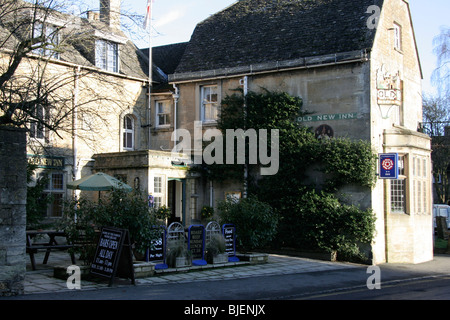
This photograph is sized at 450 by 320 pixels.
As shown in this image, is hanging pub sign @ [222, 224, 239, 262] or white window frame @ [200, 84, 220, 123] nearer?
hanging pub sign @ [222, 224, 239, 262]

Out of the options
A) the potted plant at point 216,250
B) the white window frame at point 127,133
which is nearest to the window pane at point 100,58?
the white window frame at point 127,133

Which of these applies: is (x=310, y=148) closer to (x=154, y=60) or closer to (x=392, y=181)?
(x=392, y=181)

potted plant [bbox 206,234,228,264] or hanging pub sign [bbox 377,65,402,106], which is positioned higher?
hanging pub sign [bbox 377,65,402,106]

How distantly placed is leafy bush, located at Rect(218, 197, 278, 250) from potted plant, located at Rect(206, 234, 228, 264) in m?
1.13

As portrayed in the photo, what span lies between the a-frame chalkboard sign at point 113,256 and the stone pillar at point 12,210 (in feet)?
6.56

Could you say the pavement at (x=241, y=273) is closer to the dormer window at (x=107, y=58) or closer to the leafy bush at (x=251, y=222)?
the leafy bush at (x=251, y=222)

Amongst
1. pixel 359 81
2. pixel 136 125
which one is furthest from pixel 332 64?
pixel 136 125

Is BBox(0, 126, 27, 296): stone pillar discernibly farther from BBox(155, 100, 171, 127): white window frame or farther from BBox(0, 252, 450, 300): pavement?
BBox(155, 100, 171, 127): white window frame

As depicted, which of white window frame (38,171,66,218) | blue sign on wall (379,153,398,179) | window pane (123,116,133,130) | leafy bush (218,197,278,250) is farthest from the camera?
window pane (123,116,133,130)

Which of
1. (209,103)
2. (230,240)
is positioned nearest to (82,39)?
(230,240)

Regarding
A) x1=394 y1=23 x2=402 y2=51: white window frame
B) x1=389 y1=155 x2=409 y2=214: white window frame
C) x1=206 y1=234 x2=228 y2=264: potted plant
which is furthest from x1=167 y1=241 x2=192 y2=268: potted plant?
x1=394 y1=23 x2=402 y2=51: white window frame

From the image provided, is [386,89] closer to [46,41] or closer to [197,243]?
[197,243]

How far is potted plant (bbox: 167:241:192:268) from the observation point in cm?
1371

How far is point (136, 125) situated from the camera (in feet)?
79.5
